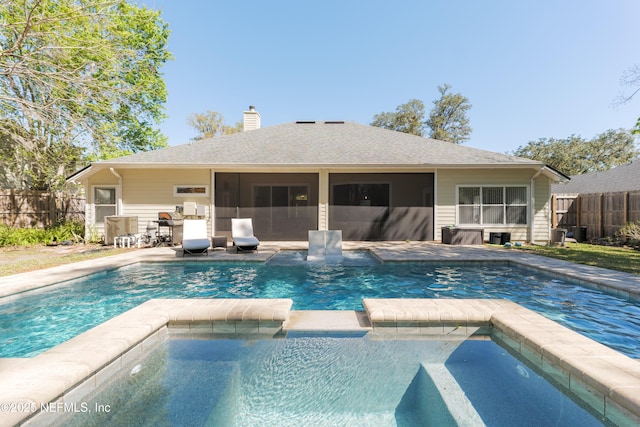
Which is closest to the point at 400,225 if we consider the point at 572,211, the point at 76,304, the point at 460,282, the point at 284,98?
the point at 460,282

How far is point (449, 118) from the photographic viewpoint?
31.7 metres

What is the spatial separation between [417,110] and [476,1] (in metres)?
20.8

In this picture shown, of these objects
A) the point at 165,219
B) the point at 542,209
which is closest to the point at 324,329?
the point at 165,219

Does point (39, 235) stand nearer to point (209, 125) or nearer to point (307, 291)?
point (307, 291)

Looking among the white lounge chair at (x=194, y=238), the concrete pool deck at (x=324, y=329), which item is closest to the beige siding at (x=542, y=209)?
the concrete pool deck at (x=324, y=329)

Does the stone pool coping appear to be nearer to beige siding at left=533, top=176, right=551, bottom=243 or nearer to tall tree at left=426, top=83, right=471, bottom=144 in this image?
beige siding at left=533, top=176, right=551, bottom=243

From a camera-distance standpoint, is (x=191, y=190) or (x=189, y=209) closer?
(x=189, y=209)

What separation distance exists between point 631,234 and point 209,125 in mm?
37219

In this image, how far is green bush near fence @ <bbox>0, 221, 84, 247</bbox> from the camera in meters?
11.0

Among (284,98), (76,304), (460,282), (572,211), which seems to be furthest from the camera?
(284,98)

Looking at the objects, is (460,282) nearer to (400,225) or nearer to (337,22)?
(400,225)

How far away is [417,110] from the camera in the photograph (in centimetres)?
3234

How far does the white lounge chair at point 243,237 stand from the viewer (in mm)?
8867

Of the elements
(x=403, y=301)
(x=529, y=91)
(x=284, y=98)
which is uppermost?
(x=284, y=98)
